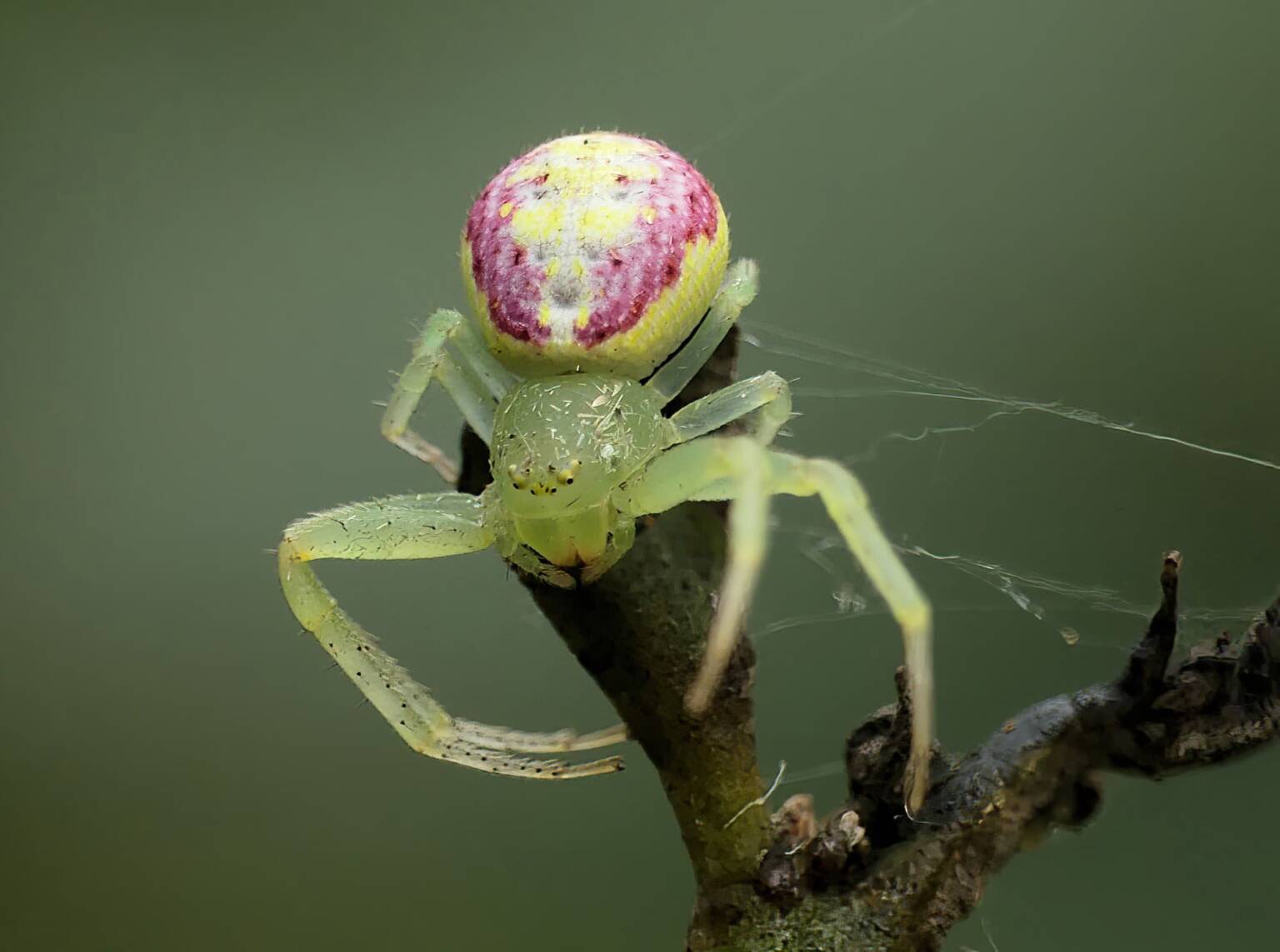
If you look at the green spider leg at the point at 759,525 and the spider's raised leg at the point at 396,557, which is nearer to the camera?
the green spider leg at the point at 759,525

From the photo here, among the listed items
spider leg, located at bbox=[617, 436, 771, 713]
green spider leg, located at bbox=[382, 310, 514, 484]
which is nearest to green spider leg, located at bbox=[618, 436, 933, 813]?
spider leg, located at bbox=[617, 436, 771, 713]

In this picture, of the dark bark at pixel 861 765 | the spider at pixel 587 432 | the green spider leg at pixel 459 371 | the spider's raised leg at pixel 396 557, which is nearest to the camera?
the dark bark at pixel 861 765

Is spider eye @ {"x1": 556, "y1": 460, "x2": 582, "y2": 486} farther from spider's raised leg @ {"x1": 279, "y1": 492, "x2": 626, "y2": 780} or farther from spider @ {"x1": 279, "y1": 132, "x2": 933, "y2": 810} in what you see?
spider's raised leg @ {"x1": 279, "y1": 492, "x2": 626, "y2": 780}

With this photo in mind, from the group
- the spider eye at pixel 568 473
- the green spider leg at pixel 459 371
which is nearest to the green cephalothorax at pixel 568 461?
the spider eye at pixel 568 473

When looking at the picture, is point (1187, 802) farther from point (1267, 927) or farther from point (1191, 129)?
point (1191, 129)

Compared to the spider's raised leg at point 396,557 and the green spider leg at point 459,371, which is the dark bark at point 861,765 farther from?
the green spider leg at point 459,371

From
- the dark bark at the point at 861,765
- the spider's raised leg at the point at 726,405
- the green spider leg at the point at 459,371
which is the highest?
the green spider leg at the point at 459,371

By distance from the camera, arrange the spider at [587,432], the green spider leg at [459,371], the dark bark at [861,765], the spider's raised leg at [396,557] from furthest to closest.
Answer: the green spider leg at [459,371]
the spider's raised leg at [396,557]
the spider at [587,432]
the dark bark at [861,765]

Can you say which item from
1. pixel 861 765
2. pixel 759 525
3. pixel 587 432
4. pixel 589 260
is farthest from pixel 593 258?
pixel 861 765

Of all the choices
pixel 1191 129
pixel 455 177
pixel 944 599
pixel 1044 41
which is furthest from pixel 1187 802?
pixel 455 177
